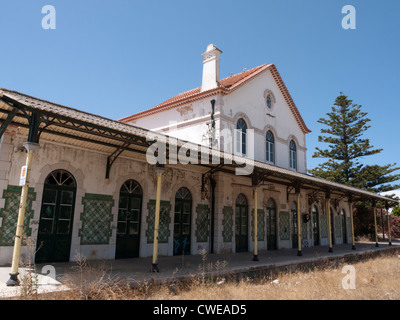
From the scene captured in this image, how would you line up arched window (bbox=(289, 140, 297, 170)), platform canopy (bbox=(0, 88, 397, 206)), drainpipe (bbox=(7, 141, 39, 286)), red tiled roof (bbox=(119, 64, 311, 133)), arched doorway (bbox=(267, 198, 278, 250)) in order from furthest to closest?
arched window (bbox=(289, 140, 297, 170)) < arched doorway (bbox=(267, 198, 278, 250)) < red tiled roof (bbox=(119, 64, 311, 133)) < platform canopy (bbox=(0, 88, 397, 206)) < drainpipe (bbox=(7, 141, 39, 286))

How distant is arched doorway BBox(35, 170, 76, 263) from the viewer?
7.81m

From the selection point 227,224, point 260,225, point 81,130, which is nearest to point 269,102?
point 260,225

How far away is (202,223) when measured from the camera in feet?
37.9

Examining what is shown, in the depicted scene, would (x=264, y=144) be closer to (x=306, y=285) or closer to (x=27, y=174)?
(x=306, y=285)

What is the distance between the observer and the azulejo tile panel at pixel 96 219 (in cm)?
848

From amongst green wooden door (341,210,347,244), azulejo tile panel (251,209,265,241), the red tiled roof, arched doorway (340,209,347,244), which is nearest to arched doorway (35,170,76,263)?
the red tiled roof

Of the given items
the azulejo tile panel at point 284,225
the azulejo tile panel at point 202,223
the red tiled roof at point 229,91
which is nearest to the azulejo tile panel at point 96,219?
the azulejo tile panel at point 202,223

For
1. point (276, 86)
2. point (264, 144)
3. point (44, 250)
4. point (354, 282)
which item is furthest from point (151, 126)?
point (354, 282)

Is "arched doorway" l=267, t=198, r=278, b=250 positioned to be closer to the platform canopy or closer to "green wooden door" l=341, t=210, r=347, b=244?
the platform canopy

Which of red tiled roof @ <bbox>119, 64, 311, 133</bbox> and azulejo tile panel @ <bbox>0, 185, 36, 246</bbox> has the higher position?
red tiled roof @ <bbox>119, 64, 311, 133</bbox>

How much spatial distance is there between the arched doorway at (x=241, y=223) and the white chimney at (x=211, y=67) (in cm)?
561

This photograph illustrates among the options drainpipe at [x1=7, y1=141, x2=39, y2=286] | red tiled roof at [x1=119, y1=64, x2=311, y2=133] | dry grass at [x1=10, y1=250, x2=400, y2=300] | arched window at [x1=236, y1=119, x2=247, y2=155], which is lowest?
dry grass at [x1=10, y1=250, x2=400, y2=300]

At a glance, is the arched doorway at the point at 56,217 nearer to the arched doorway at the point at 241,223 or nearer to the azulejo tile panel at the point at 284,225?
the arched doorway at the point at 241,223

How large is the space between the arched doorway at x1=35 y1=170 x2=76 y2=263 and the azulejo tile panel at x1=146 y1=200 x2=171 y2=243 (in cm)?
255
